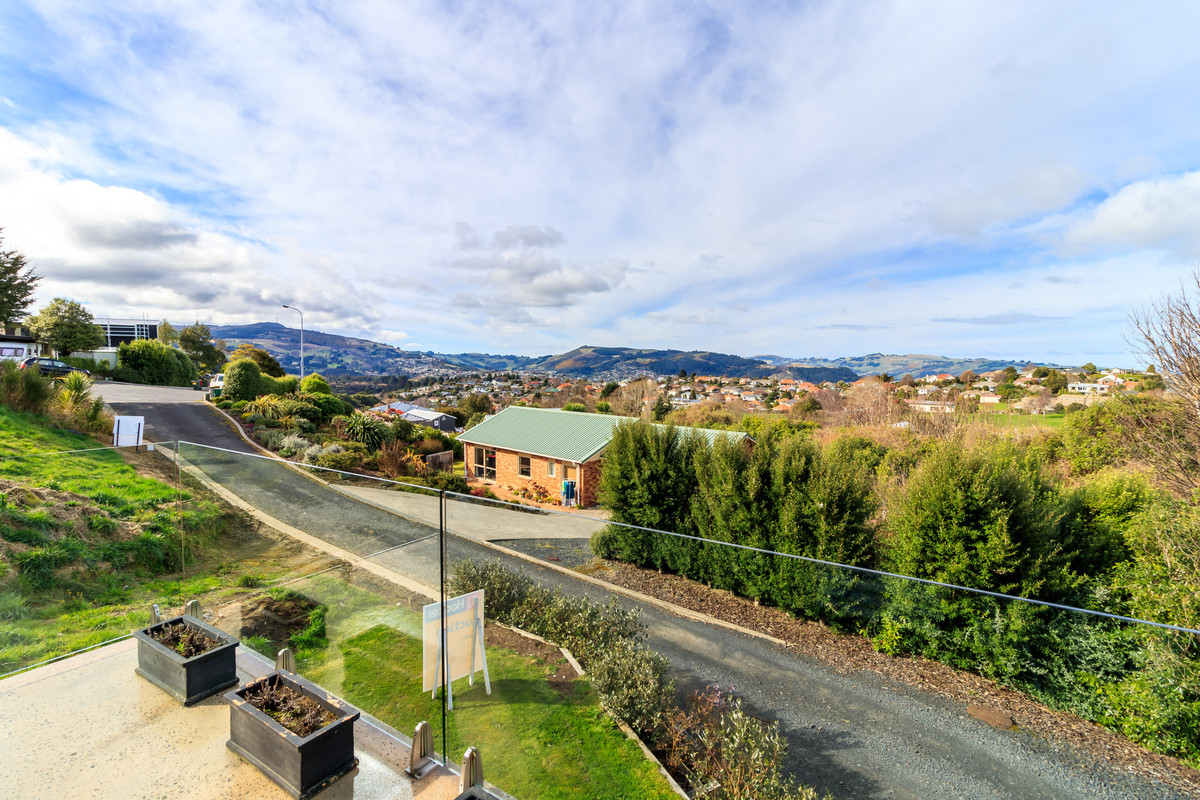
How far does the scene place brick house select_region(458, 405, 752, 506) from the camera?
1658 cm

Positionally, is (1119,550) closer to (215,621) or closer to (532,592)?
(532,592)

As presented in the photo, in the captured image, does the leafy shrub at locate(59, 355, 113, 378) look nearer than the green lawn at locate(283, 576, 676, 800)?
No

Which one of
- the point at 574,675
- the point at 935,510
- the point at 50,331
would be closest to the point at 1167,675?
the point at 935,510

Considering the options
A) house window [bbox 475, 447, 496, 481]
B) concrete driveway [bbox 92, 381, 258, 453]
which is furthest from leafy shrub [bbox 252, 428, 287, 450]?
house window [bbox 475, 447, 496, 481]

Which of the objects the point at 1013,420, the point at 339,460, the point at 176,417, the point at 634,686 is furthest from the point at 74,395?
the point at 1013,420

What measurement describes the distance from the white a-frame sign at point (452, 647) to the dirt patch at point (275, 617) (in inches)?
48.2

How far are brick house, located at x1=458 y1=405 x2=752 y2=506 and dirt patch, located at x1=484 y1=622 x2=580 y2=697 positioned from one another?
10.8 metres

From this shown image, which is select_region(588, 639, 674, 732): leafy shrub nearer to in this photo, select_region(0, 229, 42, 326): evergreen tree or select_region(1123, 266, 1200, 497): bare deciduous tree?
select_region(1123, 266, 1200, 497): bare deciduous tree

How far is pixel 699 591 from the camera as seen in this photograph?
271 inches

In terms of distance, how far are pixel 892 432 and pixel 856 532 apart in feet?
33.3

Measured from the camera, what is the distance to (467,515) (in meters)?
3.22

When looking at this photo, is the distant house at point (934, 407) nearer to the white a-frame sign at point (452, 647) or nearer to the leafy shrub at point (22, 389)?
the white a-frame sign at point (452, 647)

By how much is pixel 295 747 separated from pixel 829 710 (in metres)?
4.68

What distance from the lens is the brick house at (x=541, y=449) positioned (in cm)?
1658
